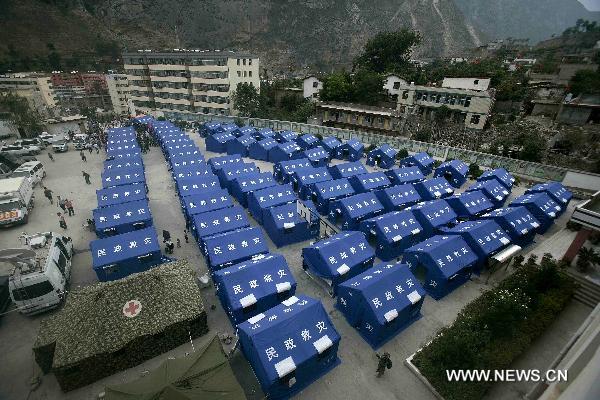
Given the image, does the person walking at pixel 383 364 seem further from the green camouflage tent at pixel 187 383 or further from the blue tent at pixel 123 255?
the blue tent at pixel 123 255

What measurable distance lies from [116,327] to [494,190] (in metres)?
25.1

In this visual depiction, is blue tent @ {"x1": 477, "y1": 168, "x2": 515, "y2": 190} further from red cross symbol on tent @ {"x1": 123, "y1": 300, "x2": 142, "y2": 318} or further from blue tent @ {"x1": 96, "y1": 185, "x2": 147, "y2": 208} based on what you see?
blue tent @ {"x1": 96, "y1": 185, "x2": 147, "y2": 208}

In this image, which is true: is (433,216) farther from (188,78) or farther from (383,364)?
(188,78)

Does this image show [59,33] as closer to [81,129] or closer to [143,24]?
[143,24]

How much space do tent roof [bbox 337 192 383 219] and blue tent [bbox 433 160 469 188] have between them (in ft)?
35.2

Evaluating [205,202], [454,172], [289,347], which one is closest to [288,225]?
[205,202]

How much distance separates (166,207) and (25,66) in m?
90.7

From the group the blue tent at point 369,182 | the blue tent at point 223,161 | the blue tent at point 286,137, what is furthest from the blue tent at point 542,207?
the blue tent at point 286,137

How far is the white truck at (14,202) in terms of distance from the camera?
65.0 ft

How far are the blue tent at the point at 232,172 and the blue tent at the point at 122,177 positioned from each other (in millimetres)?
5926

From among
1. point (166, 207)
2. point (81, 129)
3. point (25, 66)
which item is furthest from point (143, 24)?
point (166, 207)

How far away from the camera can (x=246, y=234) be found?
15.3 meters

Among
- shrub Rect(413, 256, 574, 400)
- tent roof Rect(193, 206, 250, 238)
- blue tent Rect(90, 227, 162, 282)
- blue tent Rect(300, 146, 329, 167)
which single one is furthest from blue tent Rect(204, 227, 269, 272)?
blue tent Rect(300, 146, 329, 167)

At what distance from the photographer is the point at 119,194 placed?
19781 mm
